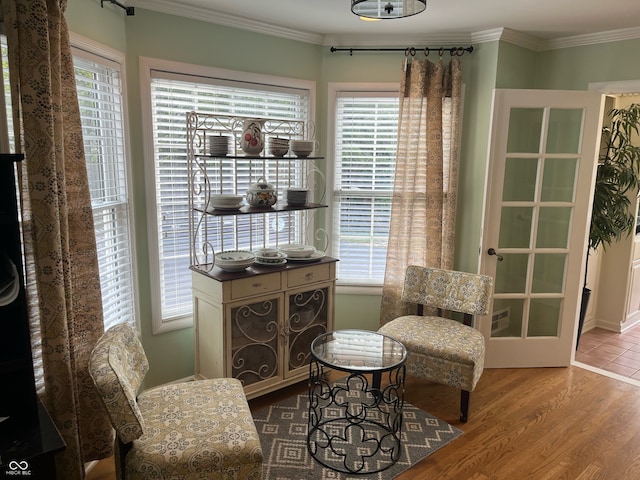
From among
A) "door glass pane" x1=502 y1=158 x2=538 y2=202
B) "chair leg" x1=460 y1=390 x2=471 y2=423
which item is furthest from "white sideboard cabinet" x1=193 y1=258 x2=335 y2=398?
"door glass pane" x1=502 y1=158 x2=538 y2=202

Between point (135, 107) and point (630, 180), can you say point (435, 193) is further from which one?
point (135, 107)

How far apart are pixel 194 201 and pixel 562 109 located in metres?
2.62

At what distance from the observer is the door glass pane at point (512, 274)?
3.52 m

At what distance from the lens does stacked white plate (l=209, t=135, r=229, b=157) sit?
111 inches

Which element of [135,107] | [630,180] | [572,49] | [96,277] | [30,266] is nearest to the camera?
[30,266]

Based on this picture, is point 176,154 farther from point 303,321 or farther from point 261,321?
point 303,321

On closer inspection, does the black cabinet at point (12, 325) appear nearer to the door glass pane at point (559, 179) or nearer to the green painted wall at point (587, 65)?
the door glass pane at point (559, 179)

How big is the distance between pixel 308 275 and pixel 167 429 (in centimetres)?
139

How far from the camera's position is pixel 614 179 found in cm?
385

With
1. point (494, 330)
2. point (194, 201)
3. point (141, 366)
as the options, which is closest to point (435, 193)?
point (494, 330)

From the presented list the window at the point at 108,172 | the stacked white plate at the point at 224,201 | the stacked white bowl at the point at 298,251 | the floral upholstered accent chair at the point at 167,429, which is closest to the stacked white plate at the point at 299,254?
the stacked white bowl at the point at 298,251

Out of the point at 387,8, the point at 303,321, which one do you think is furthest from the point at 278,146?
the point at 387,8

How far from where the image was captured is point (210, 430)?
78.6 inches

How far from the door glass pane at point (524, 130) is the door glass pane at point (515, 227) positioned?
16.9 inches
